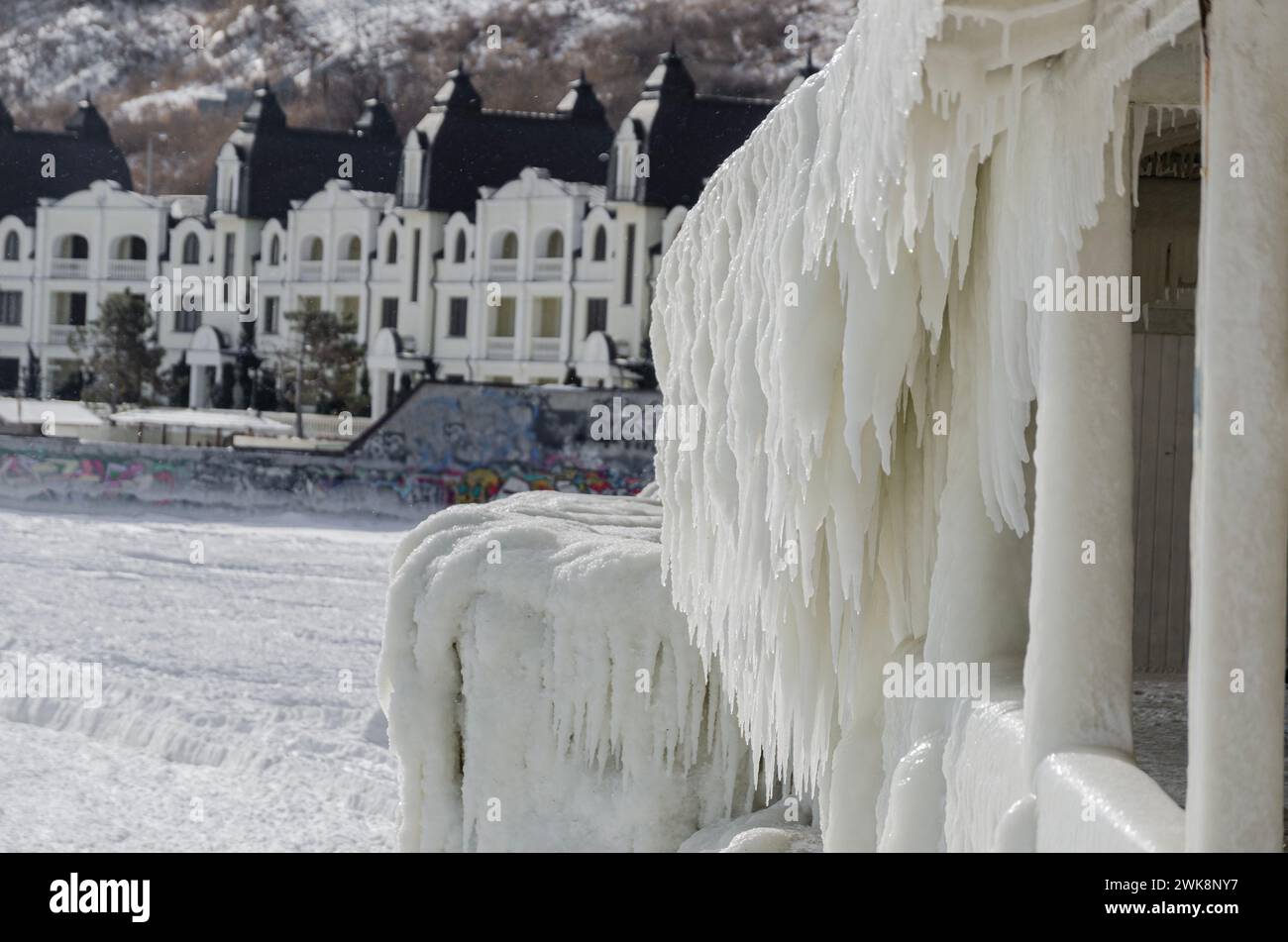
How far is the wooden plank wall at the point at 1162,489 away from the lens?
276 inches

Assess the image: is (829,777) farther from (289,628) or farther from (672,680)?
(289,628)

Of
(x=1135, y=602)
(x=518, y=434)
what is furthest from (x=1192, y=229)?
(x=518, y=434)

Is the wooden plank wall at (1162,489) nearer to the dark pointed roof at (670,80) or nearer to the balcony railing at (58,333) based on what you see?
the dark pointed roof at (670,80)

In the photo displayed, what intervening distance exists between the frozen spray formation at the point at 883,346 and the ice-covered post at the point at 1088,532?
A: 0.04 meters

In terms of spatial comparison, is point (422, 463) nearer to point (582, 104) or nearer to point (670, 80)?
point (670, 80)

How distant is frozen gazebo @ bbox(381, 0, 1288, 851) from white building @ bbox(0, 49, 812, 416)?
3405cm

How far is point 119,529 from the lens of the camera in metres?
35.6

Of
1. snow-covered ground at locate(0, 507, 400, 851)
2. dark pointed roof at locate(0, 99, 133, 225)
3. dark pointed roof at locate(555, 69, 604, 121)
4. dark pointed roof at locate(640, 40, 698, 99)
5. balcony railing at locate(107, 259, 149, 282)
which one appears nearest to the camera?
snow-covered ground at locate(0, 507, 400, 851)

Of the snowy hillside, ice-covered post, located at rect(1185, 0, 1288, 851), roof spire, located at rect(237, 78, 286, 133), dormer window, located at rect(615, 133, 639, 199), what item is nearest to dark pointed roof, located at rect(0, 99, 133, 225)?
roof spire, located at rect(237, 78, 286, 133)

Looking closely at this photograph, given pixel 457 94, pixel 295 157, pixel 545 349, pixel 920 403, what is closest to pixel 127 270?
pixel 295 157

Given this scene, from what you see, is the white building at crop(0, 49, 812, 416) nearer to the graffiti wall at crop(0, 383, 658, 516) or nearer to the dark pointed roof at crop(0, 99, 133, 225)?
the dark pointed roof at crop(0, 99, 133, 225)

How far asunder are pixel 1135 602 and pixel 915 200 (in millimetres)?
3080

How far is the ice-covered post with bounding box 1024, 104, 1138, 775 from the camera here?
13.2 feet

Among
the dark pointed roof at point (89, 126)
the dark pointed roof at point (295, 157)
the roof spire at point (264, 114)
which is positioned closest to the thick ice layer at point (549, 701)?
the dark pointed roof at point (295, 157)
